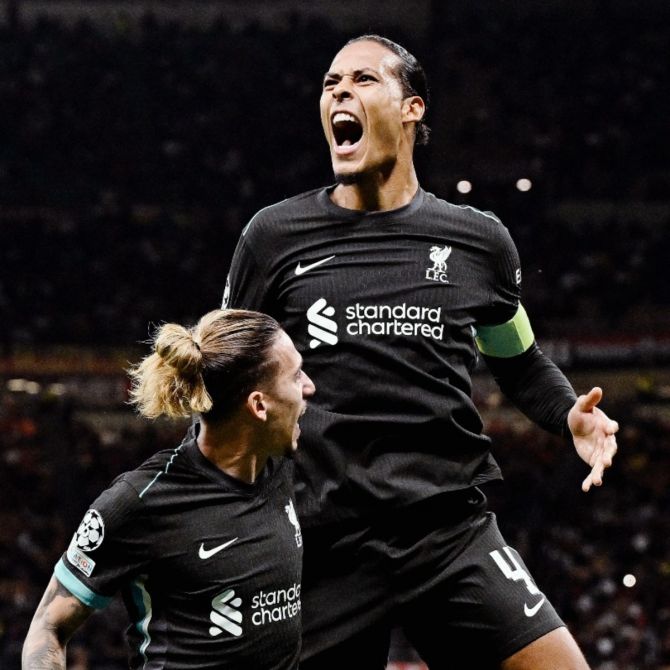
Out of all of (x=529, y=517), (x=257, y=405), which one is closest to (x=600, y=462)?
(x=257, y=405)

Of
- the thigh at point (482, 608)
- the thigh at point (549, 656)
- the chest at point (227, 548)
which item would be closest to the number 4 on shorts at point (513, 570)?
the thigh at point (482, 608)

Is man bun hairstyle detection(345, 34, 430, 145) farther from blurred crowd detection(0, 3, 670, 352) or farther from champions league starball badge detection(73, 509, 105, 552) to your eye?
blurred crowd detection(0, 3, 670, 352)

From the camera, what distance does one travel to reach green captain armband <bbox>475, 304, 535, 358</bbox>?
3379mm

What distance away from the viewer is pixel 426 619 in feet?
10.3

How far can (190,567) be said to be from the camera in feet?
9.02

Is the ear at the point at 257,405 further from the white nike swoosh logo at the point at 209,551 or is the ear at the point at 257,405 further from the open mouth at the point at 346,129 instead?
the open mouth at the point at 346,129

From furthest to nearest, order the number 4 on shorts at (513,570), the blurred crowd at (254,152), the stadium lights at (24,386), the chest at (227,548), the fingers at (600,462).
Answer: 1. the blurred crowd at (254,152)
2. the stadium lights at (24,386)
3. the number 4 on shorts at (513,570)
4. the fingers at (600,462)
5. the chest at (227,548)

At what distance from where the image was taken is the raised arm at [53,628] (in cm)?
261

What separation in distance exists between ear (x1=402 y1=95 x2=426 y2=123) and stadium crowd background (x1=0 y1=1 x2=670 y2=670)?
8.79 meters

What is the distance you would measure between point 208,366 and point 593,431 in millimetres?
1025

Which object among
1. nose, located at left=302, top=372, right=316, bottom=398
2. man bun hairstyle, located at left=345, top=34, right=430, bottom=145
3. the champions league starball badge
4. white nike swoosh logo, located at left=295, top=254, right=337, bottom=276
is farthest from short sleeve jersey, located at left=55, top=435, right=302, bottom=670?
man bun hairstyle, located at left=345, top=34, right=430, bottom=145

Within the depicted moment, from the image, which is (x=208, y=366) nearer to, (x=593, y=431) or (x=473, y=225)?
(x=473, y=225)

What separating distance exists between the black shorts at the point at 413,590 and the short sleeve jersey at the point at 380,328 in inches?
3.1

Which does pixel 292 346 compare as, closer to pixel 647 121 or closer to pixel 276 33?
pixel 647 121
